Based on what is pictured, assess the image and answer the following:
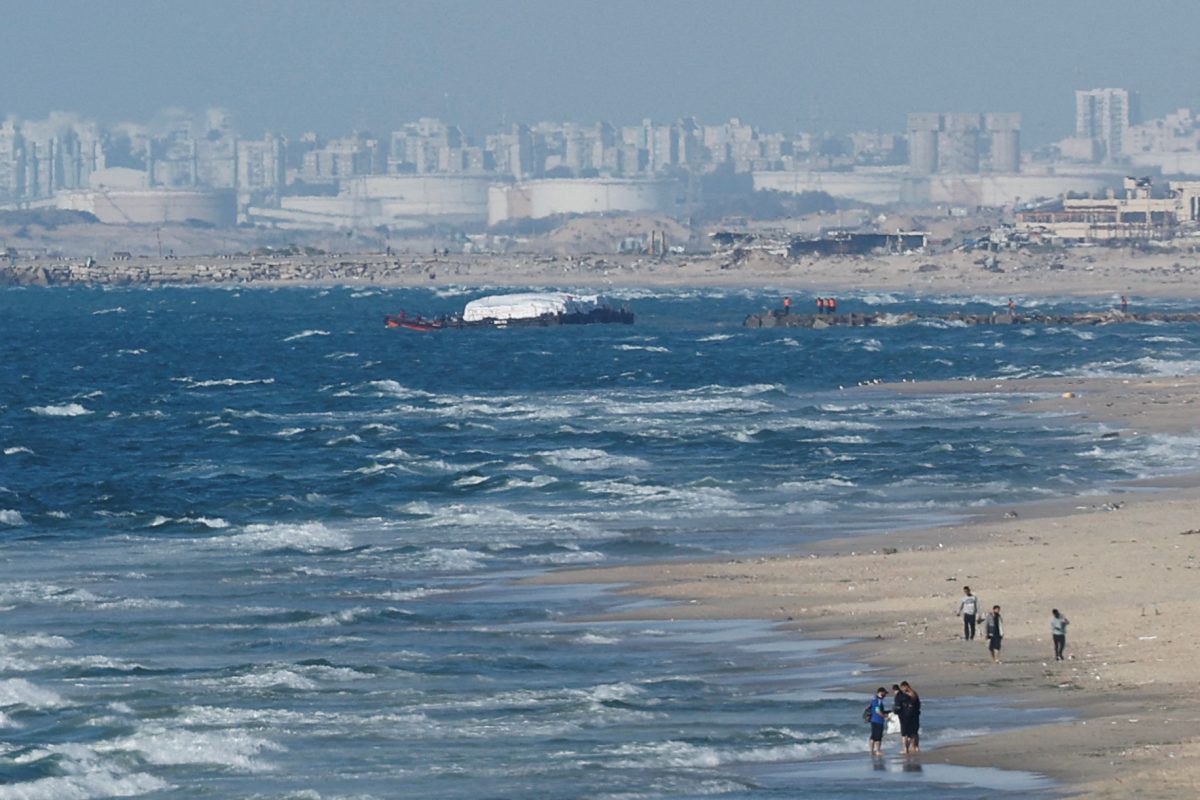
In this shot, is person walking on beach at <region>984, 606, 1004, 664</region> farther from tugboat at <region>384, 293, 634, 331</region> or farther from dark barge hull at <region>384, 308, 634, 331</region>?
tugboat at <region>384, 293, 634, 331</region>

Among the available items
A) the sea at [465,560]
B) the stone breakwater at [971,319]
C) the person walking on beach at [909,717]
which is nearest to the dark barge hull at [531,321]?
the stone breakwater at [971,319]

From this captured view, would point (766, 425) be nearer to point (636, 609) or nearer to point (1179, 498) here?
point (1179, 498)

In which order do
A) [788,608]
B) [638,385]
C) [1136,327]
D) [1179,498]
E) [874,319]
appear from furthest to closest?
1. [874,319]
2. [1136,327]
3. [638,385]
4. [1179,498]
5. [788,608]

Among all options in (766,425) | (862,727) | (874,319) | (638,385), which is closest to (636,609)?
(862,727)

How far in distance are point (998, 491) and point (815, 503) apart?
4583mm

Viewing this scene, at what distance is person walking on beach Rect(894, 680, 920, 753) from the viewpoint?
26.9 m

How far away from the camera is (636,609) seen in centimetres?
3919

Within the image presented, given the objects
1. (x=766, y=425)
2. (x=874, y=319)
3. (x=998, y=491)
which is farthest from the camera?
(x=874, y=319)

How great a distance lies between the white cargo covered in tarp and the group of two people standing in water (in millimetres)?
140285

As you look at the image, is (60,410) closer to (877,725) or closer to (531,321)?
(877,725)

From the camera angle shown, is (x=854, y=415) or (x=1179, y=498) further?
(x=854, y=415)

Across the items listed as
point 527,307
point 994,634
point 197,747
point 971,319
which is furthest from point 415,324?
point 197,747

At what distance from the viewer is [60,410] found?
9156cm

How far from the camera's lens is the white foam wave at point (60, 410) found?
296 feet
